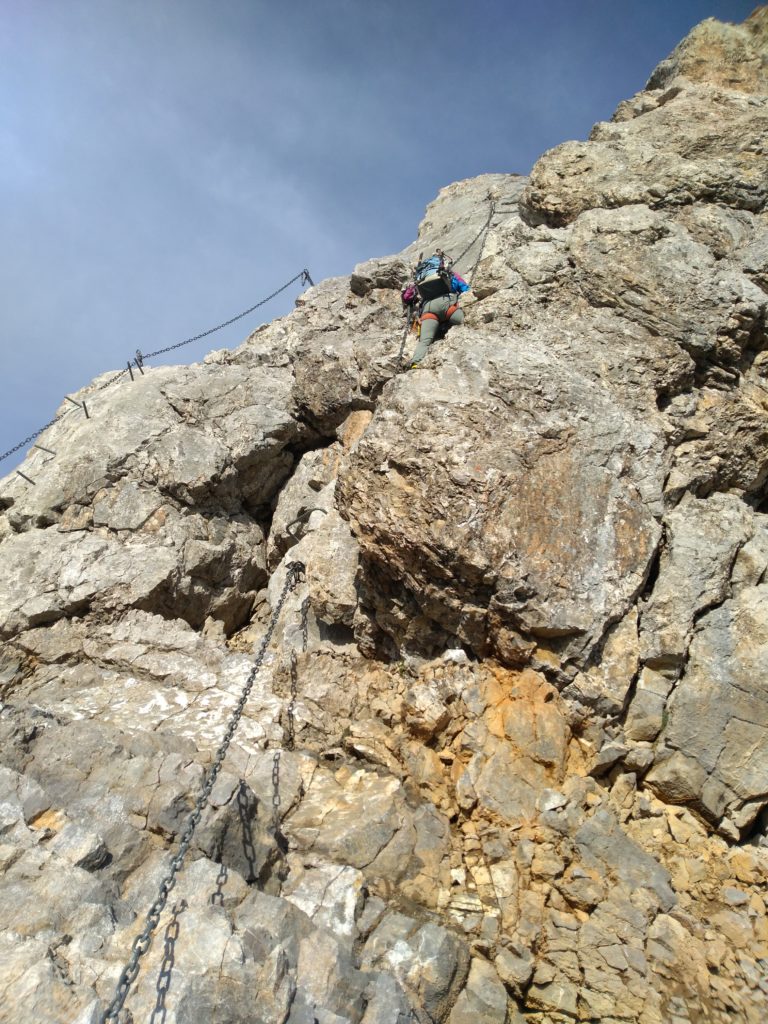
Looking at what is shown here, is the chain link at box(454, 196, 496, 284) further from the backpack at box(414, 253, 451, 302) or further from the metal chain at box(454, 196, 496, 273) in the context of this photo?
the backpack at box(414, 253, 451, 302)

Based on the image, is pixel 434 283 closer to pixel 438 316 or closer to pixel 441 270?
pixel 441 270

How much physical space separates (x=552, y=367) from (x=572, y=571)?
363cm

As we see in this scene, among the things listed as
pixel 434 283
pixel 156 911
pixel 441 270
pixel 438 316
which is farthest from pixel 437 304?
pixel 156 911

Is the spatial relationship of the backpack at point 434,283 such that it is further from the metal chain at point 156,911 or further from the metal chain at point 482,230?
the metal chain at point 156,911

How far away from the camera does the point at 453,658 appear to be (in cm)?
895

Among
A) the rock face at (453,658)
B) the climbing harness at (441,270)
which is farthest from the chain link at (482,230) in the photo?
the rock face at (453,658)

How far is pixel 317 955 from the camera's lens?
6.20 meters

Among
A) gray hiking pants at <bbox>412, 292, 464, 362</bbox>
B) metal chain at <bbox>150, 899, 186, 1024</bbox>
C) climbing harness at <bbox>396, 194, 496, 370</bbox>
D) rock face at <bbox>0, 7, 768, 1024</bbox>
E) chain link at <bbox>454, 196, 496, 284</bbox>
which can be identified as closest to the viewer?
metal chain at <bbox>150, 899, 186, 1024</bbox>

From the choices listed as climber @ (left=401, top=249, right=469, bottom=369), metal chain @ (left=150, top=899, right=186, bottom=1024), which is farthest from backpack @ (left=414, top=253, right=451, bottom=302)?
metal chain @ (left=150, top=899, right=186, bottom=1024)

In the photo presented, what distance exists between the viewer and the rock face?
634cm

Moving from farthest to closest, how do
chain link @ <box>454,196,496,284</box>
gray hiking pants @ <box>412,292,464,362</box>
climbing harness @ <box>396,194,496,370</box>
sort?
1. chain link @ <box>454,196,496,284</box>
2. climbing harness @ <box>396,194,496,370</box>
3. gray hiking pants @ <box>412,292,464,362</box>

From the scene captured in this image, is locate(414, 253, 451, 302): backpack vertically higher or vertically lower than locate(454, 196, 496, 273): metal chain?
lower

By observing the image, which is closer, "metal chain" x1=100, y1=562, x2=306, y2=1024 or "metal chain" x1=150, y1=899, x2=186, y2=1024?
"metal chain" x1=100, y1=562, x2=306, y2=1024

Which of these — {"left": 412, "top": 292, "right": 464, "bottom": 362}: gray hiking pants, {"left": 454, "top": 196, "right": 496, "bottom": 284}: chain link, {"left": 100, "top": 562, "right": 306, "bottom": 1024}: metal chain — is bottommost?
{"left": 100, "top": 562, "right": 306, "bottom": 1024}: metal chain
